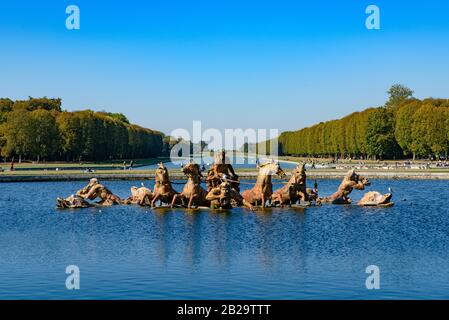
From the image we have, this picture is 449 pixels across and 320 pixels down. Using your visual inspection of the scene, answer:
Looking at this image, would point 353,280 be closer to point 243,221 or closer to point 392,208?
point 243,221

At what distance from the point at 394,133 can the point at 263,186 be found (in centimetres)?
7631

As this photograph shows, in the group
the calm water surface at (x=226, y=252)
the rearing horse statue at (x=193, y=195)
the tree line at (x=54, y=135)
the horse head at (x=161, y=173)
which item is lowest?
the calm water surface at (x=226, y=252)

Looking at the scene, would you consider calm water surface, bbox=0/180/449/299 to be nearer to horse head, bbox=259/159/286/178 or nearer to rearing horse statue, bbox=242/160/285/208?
rearing horse statue, bbox=242/160/285/208

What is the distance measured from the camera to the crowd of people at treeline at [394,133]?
3826 inches

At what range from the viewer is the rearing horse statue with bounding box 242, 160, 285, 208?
38.0m

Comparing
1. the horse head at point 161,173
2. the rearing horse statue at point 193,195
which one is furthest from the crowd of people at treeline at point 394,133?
the horse head at point 161,173

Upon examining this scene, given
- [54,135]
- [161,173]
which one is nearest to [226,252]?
[161,173]

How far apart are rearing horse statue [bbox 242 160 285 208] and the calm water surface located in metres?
2.04

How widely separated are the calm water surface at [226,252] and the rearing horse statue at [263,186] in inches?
80.4

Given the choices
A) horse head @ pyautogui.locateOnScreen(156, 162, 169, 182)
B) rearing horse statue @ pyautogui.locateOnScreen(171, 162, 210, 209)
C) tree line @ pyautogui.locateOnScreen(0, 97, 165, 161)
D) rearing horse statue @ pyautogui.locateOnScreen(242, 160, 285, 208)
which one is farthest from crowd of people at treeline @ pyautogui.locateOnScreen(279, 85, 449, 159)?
horse head @ pyautogui.locateOnScreen(156, 162, 169, 182)

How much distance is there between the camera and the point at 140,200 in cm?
4044

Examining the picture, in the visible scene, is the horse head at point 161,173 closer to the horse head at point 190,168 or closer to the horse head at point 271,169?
the horse head at point 190,168

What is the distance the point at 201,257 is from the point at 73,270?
4.29m

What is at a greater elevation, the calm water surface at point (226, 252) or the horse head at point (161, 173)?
the horse head at point (161, 173)
